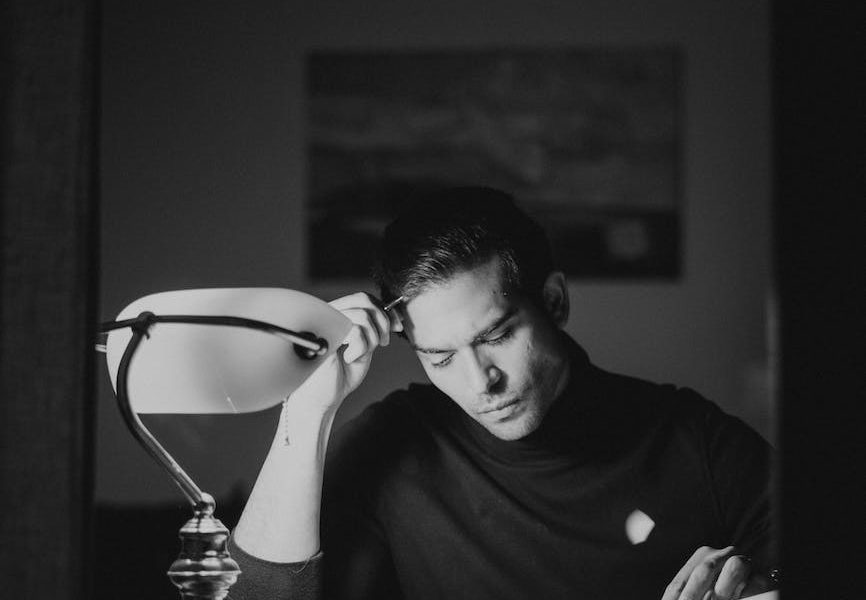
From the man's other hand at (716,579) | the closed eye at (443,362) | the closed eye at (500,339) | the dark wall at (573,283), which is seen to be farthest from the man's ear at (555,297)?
the dark wall at (573,283)

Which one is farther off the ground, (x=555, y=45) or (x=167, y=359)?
(x=555, y=45)

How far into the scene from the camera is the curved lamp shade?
798mm

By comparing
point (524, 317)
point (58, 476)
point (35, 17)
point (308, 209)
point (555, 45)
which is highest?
point (555, 45)

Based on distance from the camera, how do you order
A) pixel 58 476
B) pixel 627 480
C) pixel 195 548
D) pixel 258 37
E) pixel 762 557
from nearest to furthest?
pixel 58 476 → pixel 195 548 → pixel 762 557 → pixel 627 480 → pixel 258 37

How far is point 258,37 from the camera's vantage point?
101 inches

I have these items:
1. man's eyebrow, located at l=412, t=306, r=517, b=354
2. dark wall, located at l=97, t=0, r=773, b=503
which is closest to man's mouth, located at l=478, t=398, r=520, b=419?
man's eyebrow, located at l=412, t=306, r=517, b=354

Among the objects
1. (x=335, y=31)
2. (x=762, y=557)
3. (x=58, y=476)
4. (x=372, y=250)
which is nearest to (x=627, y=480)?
(x=762, y=557)

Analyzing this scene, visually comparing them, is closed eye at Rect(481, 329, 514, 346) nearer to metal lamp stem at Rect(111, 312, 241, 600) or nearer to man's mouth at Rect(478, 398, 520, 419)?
man's mouth at Rect(478, 398, 520, 419)

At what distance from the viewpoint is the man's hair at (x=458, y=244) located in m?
1.42

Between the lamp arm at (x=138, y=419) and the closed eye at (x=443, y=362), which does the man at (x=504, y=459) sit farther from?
the lamp arm at (x=138, y=419)

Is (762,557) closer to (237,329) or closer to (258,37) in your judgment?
(237,329)

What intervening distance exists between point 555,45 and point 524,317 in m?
1.33

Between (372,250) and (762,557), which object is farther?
(372,250)

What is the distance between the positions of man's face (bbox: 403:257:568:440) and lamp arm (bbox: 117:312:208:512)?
24.0 inches
